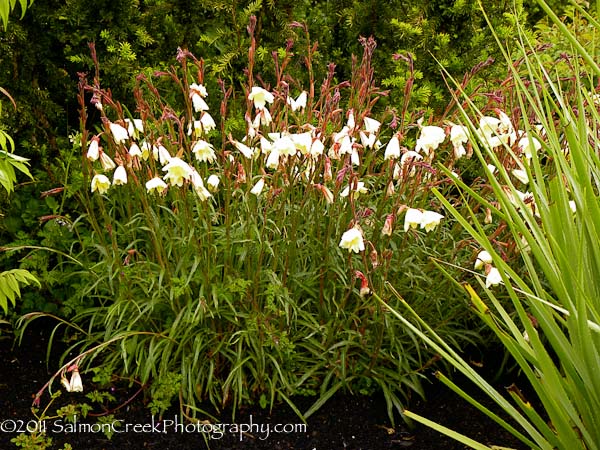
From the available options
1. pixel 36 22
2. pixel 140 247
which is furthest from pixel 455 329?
pixel 36 22

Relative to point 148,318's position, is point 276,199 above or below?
above

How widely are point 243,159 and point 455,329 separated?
1266 millimetres

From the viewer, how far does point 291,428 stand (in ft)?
10.1

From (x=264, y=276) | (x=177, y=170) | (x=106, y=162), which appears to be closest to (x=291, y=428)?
(x=264, y=276)

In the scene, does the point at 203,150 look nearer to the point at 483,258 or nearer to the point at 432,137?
the point at 432,137

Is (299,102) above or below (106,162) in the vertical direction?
above

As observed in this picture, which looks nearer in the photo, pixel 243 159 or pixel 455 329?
pixel 243 159

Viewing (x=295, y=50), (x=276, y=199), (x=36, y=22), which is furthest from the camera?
(x=295, y=50)

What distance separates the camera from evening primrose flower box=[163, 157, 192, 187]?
2.66 meters

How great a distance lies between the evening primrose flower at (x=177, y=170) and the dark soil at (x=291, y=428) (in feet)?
3.42

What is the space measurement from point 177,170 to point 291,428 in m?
1.19

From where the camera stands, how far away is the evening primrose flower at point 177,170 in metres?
2.66

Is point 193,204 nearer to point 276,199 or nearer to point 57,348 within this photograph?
point 276,199

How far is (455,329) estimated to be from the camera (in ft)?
11.2
